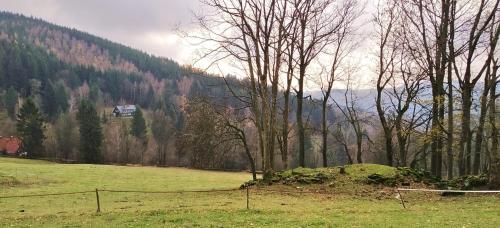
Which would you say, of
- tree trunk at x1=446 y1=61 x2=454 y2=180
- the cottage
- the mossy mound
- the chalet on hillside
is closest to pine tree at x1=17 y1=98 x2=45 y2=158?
the cottage

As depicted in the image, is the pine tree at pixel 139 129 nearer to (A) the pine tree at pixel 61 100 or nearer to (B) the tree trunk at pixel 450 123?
(A) the pine tree at pixel 61 100

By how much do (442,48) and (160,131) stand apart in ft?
303

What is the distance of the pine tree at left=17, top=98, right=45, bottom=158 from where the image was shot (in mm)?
98406

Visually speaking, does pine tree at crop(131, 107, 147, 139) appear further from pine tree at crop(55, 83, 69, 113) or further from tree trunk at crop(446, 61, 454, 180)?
tree trunk at crop(446, 61, 454, 180)

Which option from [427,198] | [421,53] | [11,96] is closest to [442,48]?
[421,53]

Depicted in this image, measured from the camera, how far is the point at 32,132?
98250 millimetres

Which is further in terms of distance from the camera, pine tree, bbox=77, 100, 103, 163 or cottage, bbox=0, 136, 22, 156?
cottage, bbox=0, 136, 22, 156

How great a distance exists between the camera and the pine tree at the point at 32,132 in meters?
98.4

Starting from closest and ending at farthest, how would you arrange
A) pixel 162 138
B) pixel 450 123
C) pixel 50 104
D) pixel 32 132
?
1. pixel 450 123
2. pixel 32 132
3. pixel 162 138
4. pixel 50 104

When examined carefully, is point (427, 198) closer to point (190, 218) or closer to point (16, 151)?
point (190, 218)

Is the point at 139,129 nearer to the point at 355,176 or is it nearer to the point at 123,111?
the point at 123,111

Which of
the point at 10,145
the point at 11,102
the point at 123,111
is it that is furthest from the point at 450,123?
the point at 123,111

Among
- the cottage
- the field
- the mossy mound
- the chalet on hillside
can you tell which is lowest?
the field

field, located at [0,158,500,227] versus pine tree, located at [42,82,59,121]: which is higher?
pine tree, located at [42,82,59,121]
